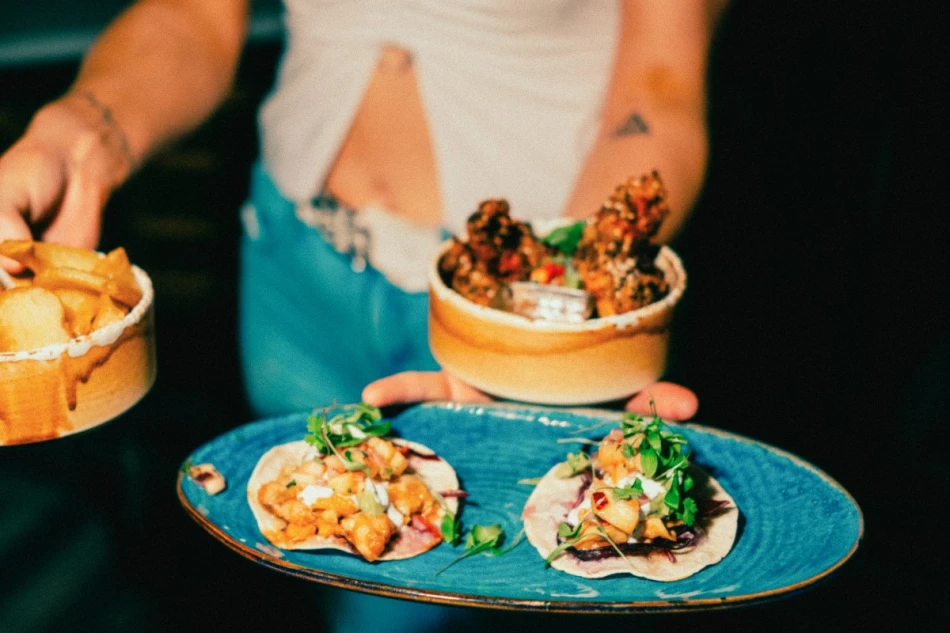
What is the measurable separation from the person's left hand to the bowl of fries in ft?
1.53

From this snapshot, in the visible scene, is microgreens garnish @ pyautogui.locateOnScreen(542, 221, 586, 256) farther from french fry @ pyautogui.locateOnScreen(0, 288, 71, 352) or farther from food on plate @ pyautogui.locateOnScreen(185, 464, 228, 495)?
french fry @ pyautogui.locateOnScreen(0, 288, 71, 352)

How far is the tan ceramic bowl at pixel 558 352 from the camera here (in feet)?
5.47

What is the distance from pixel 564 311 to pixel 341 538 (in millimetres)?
595

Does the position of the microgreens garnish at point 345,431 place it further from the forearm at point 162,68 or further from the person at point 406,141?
the forearm at point 162,68

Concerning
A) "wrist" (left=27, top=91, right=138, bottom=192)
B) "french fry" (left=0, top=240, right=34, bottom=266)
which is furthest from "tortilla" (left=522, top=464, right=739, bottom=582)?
"wrist" (left=27, top=91, right=138, bottom=192)

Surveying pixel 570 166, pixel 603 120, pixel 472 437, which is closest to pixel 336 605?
pixel 472 437

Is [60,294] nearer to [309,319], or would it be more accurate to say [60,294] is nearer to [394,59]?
[309,319]

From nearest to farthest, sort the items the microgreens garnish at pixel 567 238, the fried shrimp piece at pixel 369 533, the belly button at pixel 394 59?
1. the fried shrimp piece at pixel 369 533
2. the microgreens garnish at pixel 567 238
3. the belly button at pixel 394 59

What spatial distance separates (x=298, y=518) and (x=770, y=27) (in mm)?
3812

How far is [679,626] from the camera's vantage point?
241 centimetres

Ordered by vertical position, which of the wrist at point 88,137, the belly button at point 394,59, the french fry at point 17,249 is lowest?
the french fry at point 17,249

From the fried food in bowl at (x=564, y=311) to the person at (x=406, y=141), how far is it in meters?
0.32

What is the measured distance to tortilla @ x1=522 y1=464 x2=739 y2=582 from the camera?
1.54m

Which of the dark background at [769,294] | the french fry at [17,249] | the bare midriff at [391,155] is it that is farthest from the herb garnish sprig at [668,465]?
the dark background at [769,294]
